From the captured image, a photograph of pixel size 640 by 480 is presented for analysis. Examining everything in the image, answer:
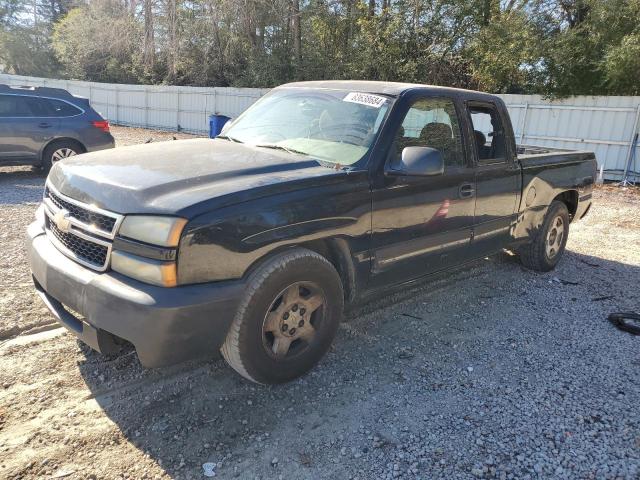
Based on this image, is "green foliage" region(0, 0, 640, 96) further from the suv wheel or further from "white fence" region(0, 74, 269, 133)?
the suv wheel

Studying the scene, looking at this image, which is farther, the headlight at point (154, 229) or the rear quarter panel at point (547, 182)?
the rear quarter panel at point (547, 182)

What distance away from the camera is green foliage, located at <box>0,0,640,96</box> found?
1462 centimetres

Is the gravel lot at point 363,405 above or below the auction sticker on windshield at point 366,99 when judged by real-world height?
below

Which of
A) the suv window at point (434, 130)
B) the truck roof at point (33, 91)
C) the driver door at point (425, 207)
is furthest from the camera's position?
the truck roof at point (33, 91)

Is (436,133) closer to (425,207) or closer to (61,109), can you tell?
(425,207)

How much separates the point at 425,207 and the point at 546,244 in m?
2.45

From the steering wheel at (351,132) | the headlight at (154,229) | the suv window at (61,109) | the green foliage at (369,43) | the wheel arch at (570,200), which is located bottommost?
the wheel arch at (570,200)

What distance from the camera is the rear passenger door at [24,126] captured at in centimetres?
889

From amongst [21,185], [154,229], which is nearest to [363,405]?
[154,229]

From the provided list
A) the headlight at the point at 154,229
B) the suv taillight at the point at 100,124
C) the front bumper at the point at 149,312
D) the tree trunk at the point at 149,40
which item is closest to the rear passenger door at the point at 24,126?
the suv taillight at the point at 100,124

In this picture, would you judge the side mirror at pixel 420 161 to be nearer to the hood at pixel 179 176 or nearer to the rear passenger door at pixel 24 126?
the hood at pixel 179 176

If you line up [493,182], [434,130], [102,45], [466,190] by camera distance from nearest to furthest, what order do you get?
1. [434,130]
2. [466,190]
3. [493,182]
4. [102,45]

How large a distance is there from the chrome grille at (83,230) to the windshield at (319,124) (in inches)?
54.8

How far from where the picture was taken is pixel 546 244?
18.1 ft
